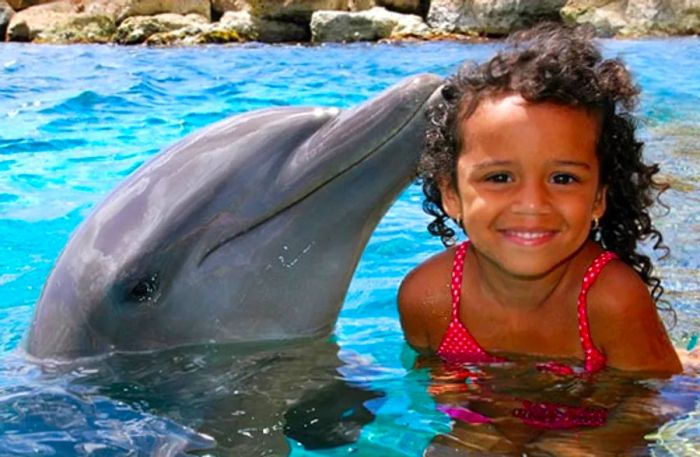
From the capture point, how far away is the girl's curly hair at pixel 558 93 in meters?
3.54

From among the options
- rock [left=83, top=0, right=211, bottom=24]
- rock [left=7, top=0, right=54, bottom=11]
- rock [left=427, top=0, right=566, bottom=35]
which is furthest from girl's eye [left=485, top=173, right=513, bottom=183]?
rock [left=7, top=0, right=54, bottom=11]

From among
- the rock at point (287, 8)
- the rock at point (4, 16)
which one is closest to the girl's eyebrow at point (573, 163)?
the rock at point (287, 8)

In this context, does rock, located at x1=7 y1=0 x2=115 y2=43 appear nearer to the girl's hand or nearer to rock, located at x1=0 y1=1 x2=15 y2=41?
rock, located at x1=0 y1=1 x2=15 y2=41

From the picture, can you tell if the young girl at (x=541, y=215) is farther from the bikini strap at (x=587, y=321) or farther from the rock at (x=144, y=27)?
the rock at (x=144, y=27)

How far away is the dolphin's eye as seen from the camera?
11.8 ft

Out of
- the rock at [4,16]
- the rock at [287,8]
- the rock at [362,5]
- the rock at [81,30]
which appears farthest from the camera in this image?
the rock at [362,5]

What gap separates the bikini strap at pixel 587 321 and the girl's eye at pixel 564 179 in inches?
21.3

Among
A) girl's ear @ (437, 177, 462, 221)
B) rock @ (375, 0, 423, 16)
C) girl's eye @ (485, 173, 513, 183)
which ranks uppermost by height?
girl's eye @ (485, 173, 513, 183)

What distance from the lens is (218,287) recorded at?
3.68 meters

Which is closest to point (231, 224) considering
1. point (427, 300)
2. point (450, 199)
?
point (450, 199)

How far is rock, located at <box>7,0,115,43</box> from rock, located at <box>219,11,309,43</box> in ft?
12.6

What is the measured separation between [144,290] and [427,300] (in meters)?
1.22

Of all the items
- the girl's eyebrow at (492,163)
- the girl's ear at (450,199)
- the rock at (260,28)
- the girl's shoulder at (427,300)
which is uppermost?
the girl's eyebrow at (492,163)

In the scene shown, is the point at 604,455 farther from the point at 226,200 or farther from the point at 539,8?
the point at 539,8
